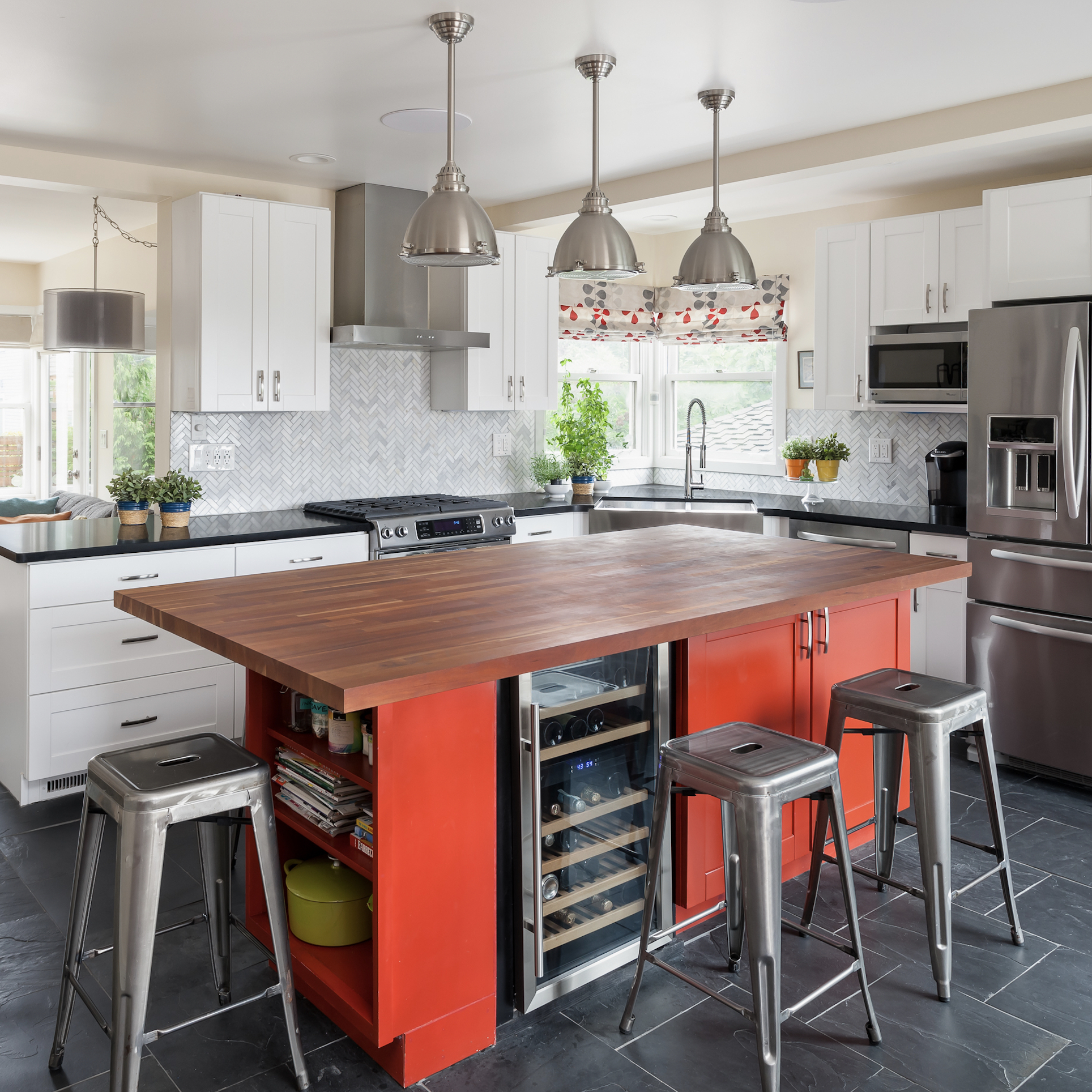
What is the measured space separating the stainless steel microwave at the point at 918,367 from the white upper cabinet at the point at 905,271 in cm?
10

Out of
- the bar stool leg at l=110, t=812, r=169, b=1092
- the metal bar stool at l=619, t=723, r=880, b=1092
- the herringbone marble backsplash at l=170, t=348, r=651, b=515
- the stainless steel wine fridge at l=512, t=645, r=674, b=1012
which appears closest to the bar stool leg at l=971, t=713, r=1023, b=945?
the metal bar stool at l=619, t=723, r=880, b=1092

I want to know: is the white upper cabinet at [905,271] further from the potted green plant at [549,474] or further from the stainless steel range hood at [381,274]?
the stainless steel range hood at [381,274]

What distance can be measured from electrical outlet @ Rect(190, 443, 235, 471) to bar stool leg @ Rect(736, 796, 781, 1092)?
3369 millimetres

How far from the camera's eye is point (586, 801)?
2.42 metres

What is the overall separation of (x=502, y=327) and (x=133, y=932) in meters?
3.83

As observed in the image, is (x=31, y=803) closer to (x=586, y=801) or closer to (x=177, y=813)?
(x=177, y=813)

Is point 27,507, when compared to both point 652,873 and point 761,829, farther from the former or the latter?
point 761,829

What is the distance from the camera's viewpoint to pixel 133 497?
4.02m

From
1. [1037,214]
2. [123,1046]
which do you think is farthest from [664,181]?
[123,1046]

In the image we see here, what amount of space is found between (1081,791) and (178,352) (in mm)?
4187

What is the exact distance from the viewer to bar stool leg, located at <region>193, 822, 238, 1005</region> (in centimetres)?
236

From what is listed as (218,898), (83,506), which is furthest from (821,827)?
(83,506)

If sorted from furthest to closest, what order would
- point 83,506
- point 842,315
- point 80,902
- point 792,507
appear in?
point 83,506 → point 792,507 → point 842,315 → point 80,902

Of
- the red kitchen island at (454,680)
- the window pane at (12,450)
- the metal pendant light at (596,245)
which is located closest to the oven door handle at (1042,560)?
the red kitchen island at (454,680)
